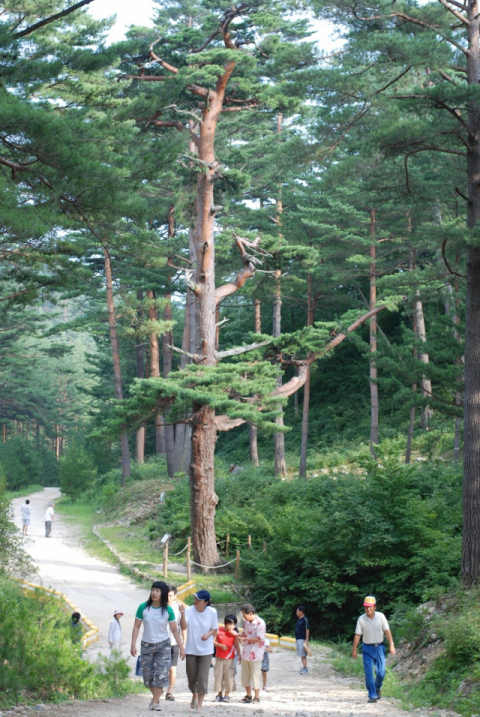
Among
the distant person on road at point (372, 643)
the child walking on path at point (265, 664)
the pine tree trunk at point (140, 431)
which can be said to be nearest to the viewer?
the distant person on road at point (372, 643)

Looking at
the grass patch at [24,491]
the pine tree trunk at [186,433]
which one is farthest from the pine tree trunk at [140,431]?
the grass patch at [24,491]

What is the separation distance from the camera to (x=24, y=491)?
42875mm

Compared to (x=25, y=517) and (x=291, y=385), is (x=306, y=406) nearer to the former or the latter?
(x=291, y=385)

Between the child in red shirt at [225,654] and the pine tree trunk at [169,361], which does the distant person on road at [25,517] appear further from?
the child in red shirt at [225,654]

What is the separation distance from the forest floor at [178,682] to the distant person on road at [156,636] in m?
0.34

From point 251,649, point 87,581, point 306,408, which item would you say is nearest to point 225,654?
point 251,649

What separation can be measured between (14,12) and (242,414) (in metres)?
8.89

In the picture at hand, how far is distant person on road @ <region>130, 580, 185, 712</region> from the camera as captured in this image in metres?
6.50

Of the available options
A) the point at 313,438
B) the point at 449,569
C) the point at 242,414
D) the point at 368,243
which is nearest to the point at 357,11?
the point at 242,414

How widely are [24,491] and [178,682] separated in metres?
35.6

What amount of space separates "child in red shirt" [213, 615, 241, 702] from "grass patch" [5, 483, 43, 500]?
32.0 meters

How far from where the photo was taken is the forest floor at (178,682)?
6754 mm

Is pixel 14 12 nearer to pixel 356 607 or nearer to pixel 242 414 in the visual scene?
pixel 242 414

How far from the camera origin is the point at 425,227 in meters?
14.9
